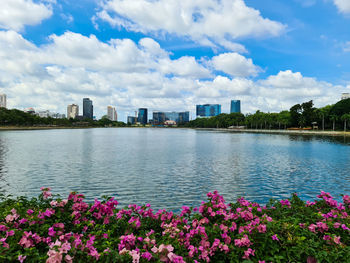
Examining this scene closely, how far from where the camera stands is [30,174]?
24.7m

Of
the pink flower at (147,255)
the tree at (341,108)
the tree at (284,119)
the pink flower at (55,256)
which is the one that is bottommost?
the pink flower at (147,255)

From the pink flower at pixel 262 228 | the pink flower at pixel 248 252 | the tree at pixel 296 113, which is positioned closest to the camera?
the pink flower at pixel 248 252

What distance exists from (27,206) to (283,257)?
731 centimetres

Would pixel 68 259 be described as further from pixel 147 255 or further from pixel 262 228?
pixel 262 228

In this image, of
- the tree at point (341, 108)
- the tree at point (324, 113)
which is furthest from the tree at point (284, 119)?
the tree at point (341, 108)

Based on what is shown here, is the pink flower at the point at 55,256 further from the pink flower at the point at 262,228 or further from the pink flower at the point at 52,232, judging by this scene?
the pink flower at the point at 262,228

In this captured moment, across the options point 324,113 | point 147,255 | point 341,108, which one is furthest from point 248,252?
point 324,113

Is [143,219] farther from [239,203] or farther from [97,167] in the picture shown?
[97,167]

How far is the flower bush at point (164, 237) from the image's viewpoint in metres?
4.89

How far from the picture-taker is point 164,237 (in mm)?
5961

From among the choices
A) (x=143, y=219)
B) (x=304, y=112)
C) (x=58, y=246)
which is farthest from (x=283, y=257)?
(x=304, y=112)

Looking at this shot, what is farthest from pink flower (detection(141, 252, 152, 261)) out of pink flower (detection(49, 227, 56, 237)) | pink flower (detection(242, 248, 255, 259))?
pink flower (detection(49, 227, 56, 237))

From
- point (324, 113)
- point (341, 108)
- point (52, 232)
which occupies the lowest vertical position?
point (52, 232)

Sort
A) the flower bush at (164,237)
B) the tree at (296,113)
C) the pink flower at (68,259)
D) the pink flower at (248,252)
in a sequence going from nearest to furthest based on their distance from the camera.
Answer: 1. the pink flower at (68,259)
2. the flower bush at (164,237)
3. the pink flower at (248,252)
4. the tree at (296,113)
